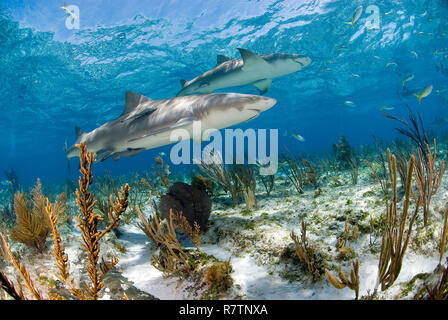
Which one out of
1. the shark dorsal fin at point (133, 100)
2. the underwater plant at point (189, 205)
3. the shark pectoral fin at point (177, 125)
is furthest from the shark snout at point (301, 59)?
the underwater plant at point (189, 205)

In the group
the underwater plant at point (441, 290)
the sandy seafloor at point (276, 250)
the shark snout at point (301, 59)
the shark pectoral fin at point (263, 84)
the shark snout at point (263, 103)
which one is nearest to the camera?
the underwater plant at point (441, 290)

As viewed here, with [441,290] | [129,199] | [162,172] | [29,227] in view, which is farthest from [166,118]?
[129,199]

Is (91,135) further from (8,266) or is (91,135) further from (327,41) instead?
(327,41)

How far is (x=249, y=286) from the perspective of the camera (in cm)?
270

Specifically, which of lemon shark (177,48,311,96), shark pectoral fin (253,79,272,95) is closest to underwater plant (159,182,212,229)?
lemon shark (177,48,311,96)

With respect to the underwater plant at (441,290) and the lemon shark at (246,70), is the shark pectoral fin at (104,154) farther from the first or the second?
the lemon shark at (246,70)

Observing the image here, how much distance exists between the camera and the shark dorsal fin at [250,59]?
8.20m

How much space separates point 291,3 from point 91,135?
14647 mm

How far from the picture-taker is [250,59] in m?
8.54

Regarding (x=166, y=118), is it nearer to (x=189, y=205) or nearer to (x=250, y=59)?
(x=189, y=205)

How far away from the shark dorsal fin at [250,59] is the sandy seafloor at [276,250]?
5856mm

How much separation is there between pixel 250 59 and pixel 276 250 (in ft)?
24.4

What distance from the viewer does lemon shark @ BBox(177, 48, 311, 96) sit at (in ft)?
29.2

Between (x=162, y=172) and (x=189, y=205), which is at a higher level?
(x=162, y=172)
